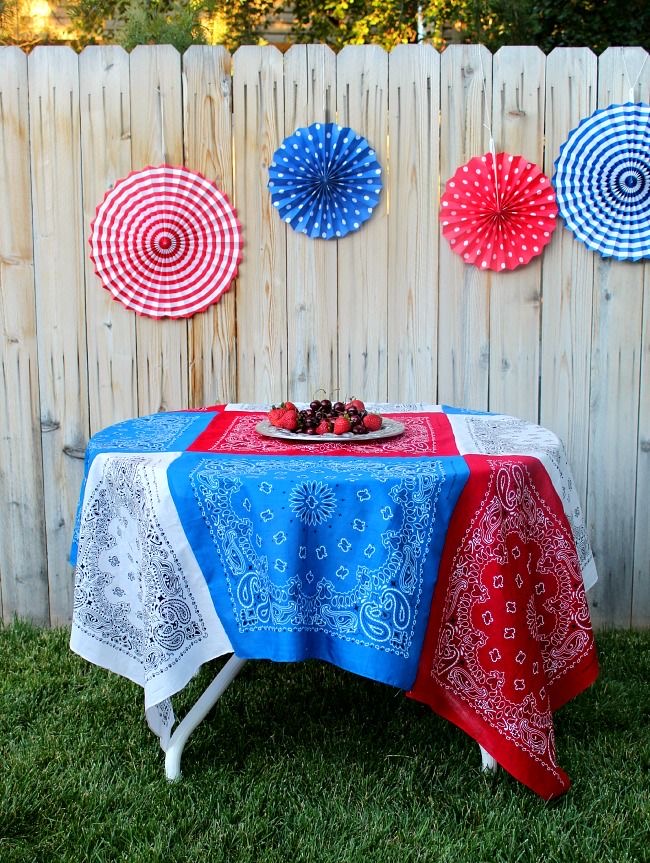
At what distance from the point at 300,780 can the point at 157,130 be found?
2.38 meters

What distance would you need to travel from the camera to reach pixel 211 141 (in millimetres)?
3596

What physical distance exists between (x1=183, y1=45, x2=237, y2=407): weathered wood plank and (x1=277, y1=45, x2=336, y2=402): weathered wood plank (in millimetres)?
229

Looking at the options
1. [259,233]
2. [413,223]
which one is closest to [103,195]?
[259,233]

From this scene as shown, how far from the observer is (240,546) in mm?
2346

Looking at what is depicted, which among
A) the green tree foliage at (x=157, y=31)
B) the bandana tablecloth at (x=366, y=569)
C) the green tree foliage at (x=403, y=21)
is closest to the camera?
the bandana tablecloth at (x=366, y=569)

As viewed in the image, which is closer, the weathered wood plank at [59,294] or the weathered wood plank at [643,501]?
the weathered wood plank at [59,294]

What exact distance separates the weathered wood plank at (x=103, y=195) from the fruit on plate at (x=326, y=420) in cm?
119

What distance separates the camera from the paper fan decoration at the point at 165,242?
3.59 m

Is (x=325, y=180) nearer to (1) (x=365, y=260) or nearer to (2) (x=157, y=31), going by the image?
(1) (x=365, y=260)

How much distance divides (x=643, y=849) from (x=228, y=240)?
2.45 metres

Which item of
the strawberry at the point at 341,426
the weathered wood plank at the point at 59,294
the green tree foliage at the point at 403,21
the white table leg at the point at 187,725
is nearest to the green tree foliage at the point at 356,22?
the green tree foliage at the point at 403,21

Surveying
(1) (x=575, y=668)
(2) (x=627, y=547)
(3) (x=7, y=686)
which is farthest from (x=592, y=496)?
(3) (x=7, y=686)

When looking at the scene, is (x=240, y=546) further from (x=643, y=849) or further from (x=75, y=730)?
(x=643, y=849)

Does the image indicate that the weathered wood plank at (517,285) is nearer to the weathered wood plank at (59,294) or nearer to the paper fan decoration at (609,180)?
the paper fan decoration at (609,180)
